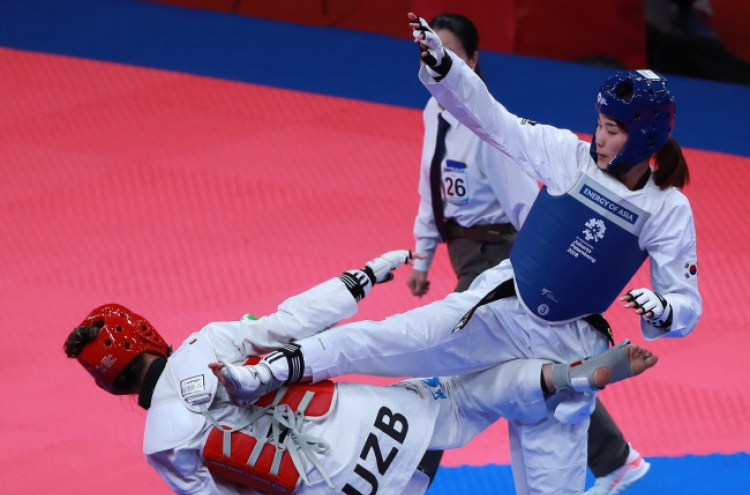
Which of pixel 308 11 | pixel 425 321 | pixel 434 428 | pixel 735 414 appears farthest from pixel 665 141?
pixel 308 11

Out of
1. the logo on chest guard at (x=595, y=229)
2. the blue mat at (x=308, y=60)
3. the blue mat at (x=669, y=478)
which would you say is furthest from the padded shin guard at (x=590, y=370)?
the blue mat at (x=308, y=60)

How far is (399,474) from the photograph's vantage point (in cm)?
387

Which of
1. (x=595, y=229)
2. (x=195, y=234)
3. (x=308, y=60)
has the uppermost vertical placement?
(x=595, y=229)

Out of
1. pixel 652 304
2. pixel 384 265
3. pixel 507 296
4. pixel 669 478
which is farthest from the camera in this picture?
pixel 669 478

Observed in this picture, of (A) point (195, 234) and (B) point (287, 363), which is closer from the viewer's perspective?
(B) point (287, 363)

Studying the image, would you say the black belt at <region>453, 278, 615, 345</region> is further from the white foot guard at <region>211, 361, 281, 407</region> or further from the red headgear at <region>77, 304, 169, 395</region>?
the red headgear at <region>77, 304, 169, 395</region>

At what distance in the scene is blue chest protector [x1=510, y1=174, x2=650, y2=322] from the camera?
3736mm

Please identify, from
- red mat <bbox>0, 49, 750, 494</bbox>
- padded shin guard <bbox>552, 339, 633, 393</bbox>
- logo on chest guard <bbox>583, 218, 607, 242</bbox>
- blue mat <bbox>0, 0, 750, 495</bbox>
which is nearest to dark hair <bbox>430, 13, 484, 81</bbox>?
logo on chest guard <bbox>583, 218, 607, 242</bbox>

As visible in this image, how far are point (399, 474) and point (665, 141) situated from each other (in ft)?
4.56

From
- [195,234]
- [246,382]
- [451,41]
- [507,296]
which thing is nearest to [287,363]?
[246,382]

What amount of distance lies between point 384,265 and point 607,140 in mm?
929

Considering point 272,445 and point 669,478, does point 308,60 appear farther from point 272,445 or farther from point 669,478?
point 272,445

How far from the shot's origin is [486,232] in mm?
4707

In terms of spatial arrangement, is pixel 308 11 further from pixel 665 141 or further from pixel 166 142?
pixel 665 141
